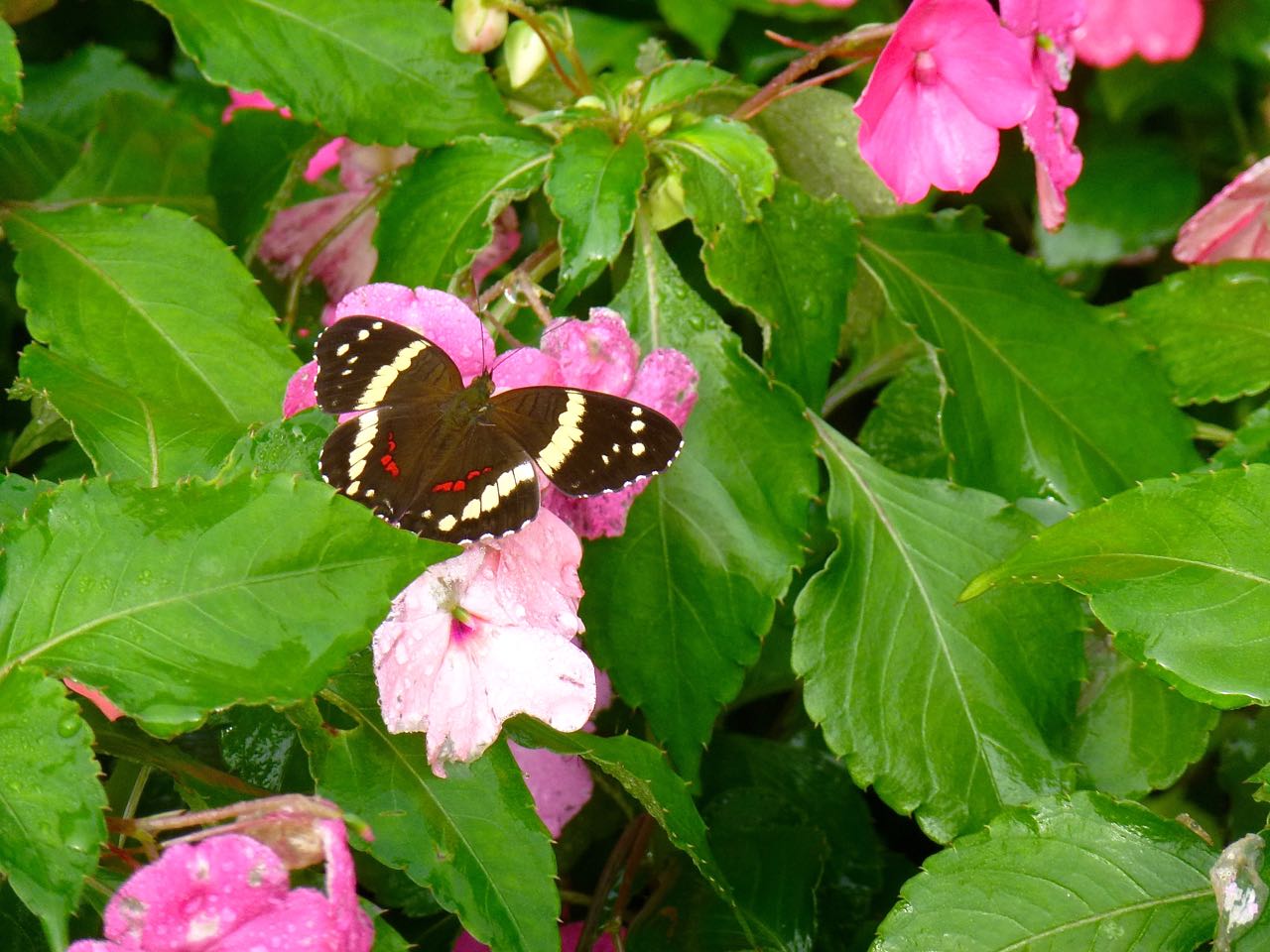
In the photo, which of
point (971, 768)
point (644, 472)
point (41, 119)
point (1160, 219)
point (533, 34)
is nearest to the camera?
point (644, 472)

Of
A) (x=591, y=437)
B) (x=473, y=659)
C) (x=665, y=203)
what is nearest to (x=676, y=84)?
(x=665, y=203)

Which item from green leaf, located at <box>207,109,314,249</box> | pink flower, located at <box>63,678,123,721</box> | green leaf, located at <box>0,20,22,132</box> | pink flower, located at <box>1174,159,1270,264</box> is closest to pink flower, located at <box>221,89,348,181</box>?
green leaf, located at <box>207,109,314,249</box>

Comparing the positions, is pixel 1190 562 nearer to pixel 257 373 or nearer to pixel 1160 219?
pixel 257 373

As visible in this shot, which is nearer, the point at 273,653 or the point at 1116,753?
the point at 273,653

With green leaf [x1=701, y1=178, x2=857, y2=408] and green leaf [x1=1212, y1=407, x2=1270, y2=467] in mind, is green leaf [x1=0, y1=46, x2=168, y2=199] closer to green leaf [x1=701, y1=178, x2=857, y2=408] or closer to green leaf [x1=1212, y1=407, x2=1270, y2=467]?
green leaf [x1=701, y1=178, x2=857, y2=408]

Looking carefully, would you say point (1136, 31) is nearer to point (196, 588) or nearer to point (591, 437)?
point (591, 437)

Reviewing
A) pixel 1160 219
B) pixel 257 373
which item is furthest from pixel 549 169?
pixel 1160 219

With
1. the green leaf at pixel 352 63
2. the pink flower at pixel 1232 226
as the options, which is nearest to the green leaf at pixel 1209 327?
the pink flower at pixel 1232 226
